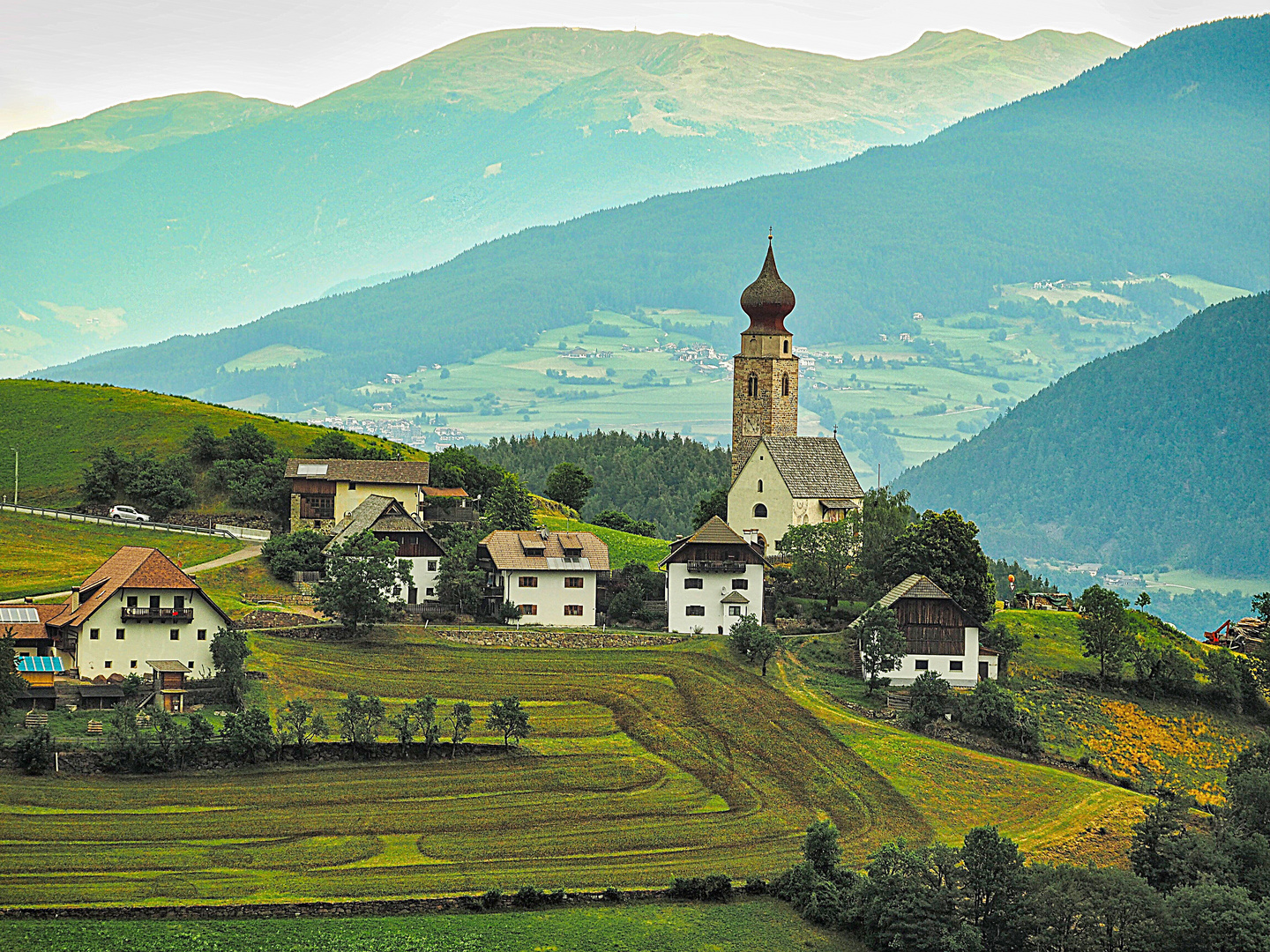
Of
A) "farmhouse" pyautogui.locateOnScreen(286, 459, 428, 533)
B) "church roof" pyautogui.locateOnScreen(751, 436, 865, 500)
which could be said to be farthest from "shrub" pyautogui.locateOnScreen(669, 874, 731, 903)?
"farmhouse" pyautogui.locateOnScreen(286, 459, 428, 533)

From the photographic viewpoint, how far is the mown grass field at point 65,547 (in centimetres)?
9150

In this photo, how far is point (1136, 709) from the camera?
88375 millimetres

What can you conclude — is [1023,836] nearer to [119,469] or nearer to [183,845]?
[183,845]

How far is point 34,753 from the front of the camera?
63.9m

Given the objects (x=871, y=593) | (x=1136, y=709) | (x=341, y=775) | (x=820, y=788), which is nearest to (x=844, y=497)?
(x=871, y=593)

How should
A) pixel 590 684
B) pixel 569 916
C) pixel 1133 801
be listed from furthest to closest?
pixel 590 684, pixel 1133 801, pixel 569 916

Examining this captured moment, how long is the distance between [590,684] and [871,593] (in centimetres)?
2273

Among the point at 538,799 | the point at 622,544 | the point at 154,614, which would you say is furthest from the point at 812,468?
the point at 538,799

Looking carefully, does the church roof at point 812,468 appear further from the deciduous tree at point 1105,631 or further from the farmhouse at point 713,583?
the deciduous tree at point 1105,631

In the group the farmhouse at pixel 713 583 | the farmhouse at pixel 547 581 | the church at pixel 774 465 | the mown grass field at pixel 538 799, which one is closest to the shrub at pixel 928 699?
the mown grass field at pixel 538 799

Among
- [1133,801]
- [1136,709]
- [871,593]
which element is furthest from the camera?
[871,593]

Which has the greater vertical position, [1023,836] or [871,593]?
[871,593]

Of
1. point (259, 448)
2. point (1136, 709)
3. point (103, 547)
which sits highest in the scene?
point (259, 448)

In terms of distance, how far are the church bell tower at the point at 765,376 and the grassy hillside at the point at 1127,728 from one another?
3329 cm
